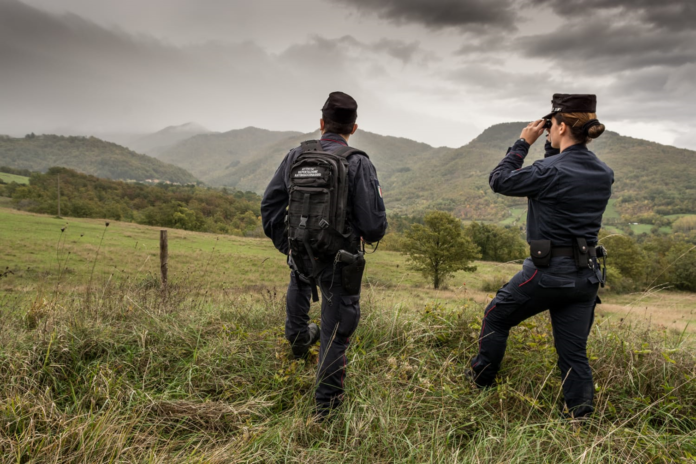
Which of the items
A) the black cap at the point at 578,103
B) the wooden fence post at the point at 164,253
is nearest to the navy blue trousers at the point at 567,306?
the black cap at the point at 578,103

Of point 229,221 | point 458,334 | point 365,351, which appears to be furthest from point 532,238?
point 229,221

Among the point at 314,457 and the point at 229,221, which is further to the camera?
the point at 229,221

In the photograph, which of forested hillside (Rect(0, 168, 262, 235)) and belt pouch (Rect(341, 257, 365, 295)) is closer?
belt pouch (Rect(341, 257, 365, 295))

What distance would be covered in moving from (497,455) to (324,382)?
1.24 metres

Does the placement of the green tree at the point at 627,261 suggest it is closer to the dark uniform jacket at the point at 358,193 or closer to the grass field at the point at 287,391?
the grass field at the point at 287,391

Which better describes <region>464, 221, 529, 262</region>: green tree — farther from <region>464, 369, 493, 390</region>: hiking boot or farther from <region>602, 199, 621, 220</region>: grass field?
<region>602, 199, 621, 220</region>: grass field

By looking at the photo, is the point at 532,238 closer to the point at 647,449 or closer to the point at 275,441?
the point at 647,449

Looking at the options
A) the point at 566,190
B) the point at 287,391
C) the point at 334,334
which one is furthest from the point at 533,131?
the point at 287,391

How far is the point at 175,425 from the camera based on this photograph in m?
2.41

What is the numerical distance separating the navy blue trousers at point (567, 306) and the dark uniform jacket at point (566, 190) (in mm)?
235

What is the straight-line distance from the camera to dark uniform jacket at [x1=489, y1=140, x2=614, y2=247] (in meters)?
2.60

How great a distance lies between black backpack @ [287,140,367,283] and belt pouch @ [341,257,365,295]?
0.16 meters

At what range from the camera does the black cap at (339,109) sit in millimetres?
2926

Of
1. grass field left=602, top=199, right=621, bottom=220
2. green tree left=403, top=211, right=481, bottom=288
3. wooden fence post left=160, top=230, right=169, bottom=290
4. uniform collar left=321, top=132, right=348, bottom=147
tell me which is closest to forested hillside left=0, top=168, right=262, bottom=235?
green tree left=403, top=211, right=481, bottom=288
